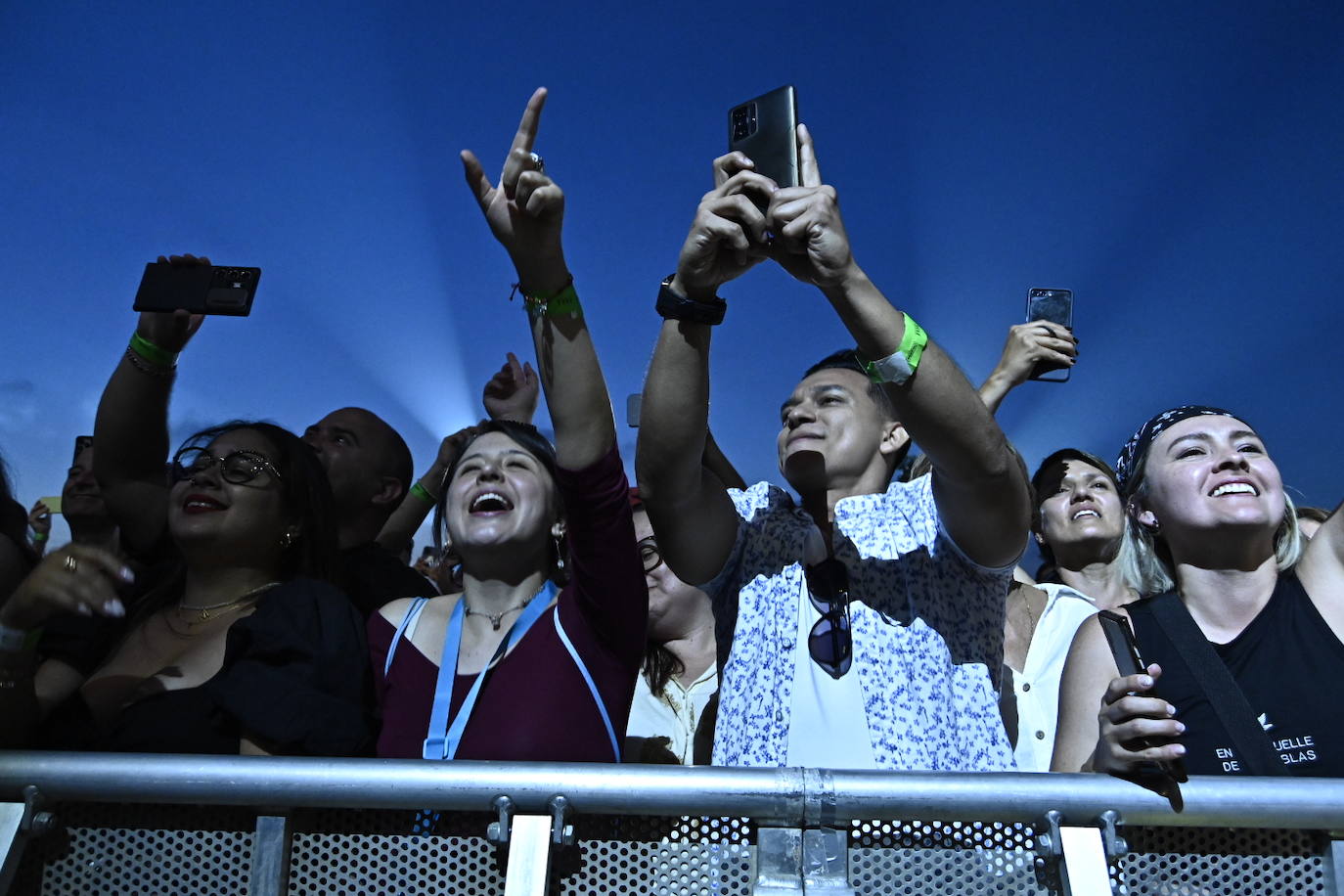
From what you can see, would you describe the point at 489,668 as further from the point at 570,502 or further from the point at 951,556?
the point at 951,556

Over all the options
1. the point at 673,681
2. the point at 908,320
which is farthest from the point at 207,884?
the point at 673,681

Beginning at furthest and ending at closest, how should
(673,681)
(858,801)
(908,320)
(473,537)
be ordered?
(673,681)
(473,537)
(908,320)
(858,801)

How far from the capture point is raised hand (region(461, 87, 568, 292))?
2.01 metres

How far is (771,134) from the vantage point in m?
2.20

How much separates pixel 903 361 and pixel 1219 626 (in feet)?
3.48

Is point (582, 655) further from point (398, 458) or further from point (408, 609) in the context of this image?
point (398, 458)

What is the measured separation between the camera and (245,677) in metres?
2.08

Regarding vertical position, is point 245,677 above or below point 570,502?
below

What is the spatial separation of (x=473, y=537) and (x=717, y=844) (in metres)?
1.24

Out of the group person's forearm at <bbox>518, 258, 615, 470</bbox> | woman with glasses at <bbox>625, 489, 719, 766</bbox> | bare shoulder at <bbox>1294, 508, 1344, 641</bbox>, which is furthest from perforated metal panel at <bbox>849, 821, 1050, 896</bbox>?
woman with glasses at <bbox>625, 489, 719, 766</bbox>

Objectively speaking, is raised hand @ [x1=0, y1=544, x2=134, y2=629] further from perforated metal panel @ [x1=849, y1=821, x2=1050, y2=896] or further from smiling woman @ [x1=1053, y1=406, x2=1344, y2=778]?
smiling woman @ [x1=1053, y1=406, x2=1344, y2=778]

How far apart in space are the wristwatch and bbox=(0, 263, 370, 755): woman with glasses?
1.02m

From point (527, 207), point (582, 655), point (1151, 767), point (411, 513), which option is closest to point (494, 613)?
point (582, 655)

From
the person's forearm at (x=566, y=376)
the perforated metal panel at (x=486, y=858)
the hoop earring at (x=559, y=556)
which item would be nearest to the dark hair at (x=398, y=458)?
the hoop earring at (x=559, y=556)
